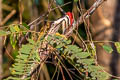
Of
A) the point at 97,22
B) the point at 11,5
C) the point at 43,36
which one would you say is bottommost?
the point at 43,36

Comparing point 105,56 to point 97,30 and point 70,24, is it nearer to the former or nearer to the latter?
point 97,30

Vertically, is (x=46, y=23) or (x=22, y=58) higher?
(x=46, y=23)

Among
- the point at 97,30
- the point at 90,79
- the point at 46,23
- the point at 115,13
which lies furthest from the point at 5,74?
the point at 90,79

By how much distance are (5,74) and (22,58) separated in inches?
70.4

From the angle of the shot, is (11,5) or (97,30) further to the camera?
(11,5)

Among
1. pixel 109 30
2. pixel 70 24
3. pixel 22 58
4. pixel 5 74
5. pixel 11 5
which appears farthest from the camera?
pixel 11 5

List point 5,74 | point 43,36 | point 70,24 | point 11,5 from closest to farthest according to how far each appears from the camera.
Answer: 1. point 43,36
2. point 70,24
3. point 5,74
4. point 11,5

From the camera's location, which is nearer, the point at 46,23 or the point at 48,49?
the point at 48,49

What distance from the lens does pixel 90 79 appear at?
925 millimetres

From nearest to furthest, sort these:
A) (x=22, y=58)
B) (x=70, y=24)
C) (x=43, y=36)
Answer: (x=22, y=58)
(x=43, y=36)
(x=70, y=24)

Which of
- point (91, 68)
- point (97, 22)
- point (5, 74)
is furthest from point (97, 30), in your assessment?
point (91, 68)

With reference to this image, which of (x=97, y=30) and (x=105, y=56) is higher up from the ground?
(x=97, y=30)

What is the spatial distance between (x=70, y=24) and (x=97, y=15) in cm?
103

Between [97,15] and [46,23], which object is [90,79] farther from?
[97,15]
